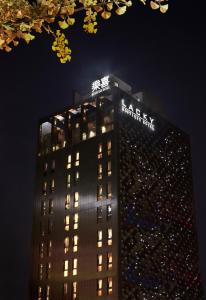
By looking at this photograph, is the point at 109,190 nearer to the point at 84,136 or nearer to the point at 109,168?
the point at 109,168

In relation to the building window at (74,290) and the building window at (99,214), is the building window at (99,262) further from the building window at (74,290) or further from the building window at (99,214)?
the building window at (99,214)

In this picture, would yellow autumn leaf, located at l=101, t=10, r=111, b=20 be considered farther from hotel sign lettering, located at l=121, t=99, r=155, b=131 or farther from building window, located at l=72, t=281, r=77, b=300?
hotel sign lettering, located at l=121, t=99, r=155, b=131

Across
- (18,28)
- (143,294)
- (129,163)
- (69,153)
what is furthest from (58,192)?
(18,28)

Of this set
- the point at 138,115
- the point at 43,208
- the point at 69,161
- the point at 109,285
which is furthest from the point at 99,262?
the point at 138,115

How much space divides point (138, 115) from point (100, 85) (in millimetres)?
7599

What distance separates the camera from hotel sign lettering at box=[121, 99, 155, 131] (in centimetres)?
6481

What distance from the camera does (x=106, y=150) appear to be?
6222cm

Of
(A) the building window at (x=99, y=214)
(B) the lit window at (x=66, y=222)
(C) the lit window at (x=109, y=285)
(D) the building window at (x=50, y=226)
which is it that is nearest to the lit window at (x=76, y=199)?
(B) the lit window at (x=66, y=222)

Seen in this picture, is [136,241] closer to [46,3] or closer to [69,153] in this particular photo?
[69,153]

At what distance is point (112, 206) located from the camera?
5806 cm

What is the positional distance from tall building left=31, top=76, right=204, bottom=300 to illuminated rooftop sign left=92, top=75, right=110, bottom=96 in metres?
0.19

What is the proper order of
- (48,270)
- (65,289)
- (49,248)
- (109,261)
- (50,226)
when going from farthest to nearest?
(50,226) < (49,248) < (48,270) < (65,289) < (109,261)

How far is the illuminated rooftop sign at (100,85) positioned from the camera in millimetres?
69188

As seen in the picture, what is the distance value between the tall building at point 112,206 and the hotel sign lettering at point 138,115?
15cm
